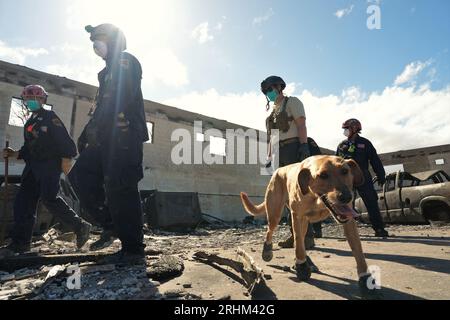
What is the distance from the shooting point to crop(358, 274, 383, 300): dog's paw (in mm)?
1737

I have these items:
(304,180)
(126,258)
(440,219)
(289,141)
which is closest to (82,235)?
(126,258)

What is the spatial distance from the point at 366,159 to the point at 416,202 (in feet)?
10.1

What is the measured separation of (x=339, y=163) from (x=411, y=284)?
94 cm

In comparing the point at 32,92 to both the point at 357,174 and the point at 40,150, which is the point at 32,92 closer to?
the point at 40,150

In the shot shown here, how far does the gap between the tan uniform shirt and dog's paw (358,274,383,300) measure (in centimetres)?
242

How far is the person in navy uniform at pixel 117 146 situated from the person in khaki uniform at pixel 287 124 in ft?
5.97

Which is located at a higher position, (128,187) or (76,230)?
(128,187)

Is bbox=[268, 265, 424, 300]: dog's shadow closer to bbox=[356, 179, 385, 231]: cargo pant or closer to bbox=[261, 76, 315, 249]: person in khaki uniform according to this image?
bbox=[261, 76, 315, 249]: person in khaki uniform

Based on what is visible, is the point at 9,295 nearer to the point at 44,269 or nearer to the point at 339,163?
the point at 44,269

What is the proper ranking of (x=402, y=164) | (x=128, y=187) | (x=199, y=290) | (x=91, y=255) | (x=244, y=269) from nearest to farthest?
1. (x=199, y=290)
2. (x=244, y=269)
3. (x=128, y=187)
4. (x=91, y=255)
5. (x=402, y=164)

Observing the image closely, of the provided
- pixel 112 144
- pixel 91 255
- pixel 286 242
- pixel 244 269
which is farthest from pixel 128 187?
pixel 286 242

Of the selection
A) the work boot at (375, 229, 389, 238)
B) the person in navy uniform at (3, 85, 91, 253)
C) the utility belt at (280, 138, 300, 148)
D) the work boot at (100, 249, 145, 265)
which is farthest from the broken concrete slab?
the work boot at (375, 229, 389, 238)

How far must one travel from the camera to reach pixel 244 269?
2.21 metres

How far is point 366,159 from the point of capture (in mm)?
5672
